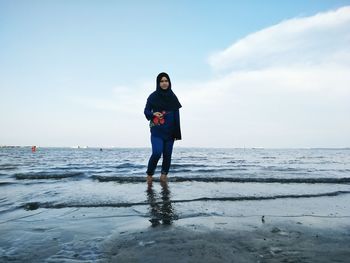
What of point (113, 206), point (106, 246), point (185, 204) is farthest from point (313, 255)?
point (113, 206)

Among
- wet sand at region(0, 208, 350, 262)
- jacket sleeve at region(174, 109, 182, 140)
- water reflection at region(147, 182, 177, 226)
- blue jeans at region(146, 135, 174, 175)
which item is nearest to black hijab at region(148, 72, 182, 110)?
jacket sleeve at region(174, 109, 182, 140)

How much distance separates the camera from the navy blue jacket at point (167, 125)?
684 centimetres

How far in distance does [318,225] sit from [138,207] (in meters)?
2.24

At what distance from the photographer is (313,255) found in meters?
2.20

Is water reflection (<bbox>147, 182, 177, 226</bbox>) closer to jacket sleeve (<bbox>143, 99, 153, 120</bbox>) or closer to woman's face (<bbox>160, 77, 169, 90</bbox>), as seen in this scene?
jacket sleeve (<bbox>143, 99, 153, 120</bbox>)

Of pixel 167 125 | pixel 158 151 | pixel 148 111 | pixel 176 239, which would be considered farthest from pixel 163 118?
pixel 176 239

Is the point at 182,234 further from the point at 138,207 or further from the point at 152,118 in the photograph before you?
the point at 152,118

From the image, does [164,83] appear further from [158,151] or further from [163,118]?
[158,151]

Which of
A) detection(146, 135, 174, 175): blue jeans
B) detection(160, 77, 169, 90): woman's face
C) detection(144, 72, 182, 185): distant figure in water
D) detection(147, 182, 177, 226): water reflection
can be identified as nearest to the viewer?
detection(147, 182, 177, 226): water reflection

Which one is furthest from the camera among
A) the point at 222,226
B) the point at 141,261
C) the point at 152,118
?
the point at 152,118

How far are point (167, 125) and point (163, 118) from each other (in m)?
0.19

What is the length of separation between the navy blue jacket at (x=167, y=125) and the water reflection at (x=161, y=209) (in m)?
1.68

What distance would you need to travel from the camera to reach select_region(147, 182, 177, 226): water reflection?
335cm

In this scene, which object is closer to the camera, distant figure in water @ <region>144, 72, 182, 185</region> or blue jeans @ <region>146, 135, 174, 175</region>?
blue jeans @ <region>146, 135, 174, 175</region>
